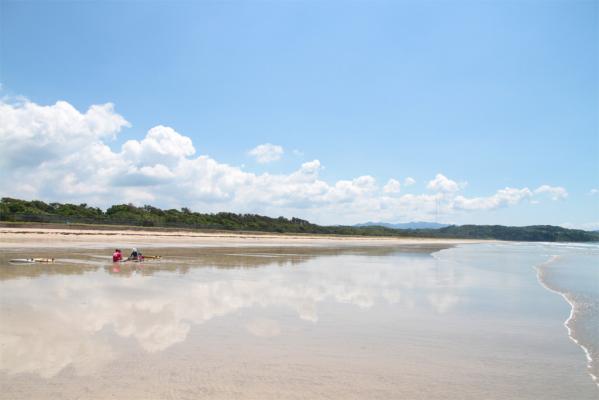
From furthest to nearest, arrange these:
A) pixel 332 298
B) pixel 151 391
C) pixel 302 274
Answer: pixel 302 274, pixel 332 298, pixel 151 391

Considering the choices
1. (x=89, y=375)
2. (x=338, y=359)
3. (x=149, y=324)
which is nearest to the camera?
(x=89, y=375)

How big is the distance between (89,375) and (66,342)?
1.88 meters

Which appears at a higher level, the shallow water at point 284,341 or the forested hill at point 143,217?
the forested hill at point 143,217

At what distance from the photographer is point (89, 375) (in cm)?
579

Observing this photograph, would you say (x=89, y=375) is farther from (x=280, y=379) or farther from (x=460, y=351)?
(x=460, y=351)

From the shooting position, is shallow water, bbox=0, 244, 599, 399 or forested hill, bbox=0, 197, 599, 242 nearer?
shallow water, bbox=0, 244, 599, 399

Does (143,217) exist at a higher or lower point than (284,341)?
higher

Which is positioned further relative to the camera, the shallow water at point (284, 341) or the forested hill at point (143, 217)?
the forested hill at point (143, 217)

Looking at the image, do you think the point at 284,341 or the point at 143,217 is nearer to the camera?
the point at 284,341

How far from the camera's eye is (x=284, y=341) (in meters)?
7.80

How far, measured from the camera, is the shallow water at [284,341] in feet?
18.5

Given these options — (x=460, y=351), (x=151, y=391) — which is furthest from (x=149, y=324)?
(x=460, y=351)

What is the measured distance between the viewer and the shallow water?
5.62 meters

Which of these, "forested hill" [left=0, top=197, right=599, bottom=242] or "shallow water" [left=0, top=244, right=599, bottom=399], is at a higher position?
"forested hill" [left=0, top=197, right=599, bottom=242]
